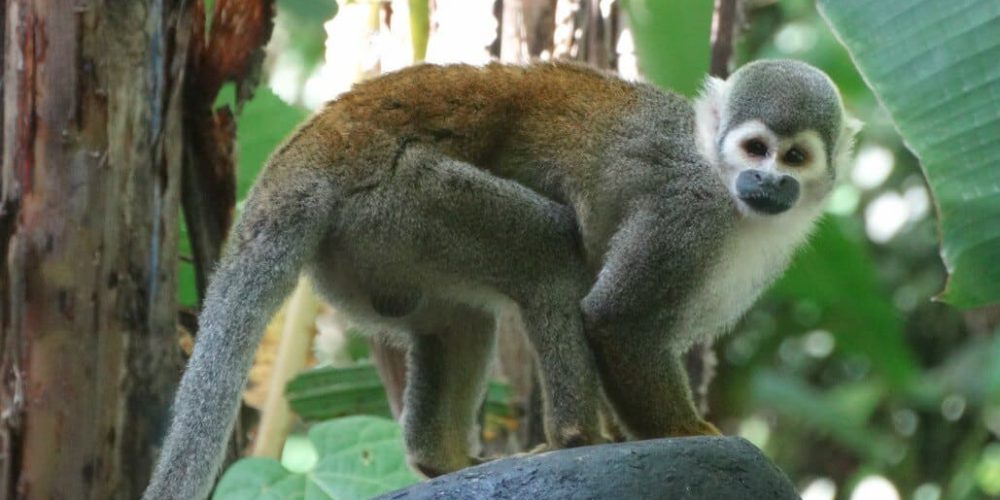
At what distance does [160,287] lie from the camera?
3770 mm

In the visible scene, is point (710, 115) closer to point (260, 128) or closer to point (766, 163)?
point (766, 163)

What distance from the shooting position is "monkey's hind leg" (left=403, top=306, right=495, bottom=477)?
376 centimetres

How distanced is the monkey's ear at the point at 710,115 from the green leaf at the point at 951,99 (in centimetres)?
41

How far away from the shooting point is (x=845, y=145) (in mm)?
3695

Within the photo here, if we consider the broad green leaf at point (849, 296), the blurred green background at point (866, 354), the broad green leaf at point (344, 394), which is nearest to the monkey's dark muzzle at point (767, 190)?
the broad green leaf at point (849, 296)

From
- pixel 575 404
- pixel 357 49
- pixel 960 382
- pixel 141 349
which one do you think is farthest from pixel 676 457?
pixel 960 382

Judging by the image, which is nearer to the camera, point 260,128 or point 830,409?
point 260,128

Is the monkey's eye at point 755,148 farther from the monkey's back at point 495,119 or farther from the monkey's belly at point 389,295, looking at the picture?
the monkey's belly at point 389,295

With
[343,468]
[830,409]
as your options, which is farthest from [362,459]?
[830,409]

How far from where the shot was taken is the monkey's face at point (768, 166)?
133 inches

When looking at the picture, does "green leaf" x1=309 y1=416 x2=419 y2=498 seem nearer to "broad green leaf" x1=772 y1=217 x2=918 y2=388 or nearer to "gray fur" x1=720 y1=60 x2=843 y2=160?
"gray fur" x1=720 y1=60 x2=843 y2=160

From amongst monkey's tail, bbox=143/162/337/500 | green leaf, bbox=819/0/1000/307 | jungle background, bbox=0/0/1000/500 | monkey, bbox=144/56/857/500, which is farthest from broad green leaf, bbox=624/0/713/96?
monkey's tail, bbox=143/162/337/500

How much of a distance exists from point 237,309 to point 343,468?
0.92 metres

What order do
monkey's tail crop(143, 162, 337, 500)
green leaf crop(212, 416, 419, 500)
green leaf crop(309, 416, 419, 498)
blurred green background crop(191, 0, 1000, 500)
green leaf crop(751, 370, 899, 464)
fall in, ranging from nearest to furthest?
1. monkey's tail crop(143, 162, 337, 500)
2. green leaf crop(212, 416, 419, 500)
3. green leaf crop(309, 416, 419, 498)
4. blurred green background crop(191, 0, 1000, 500)
5. green leaf crop(751, 370, 899, 464)
